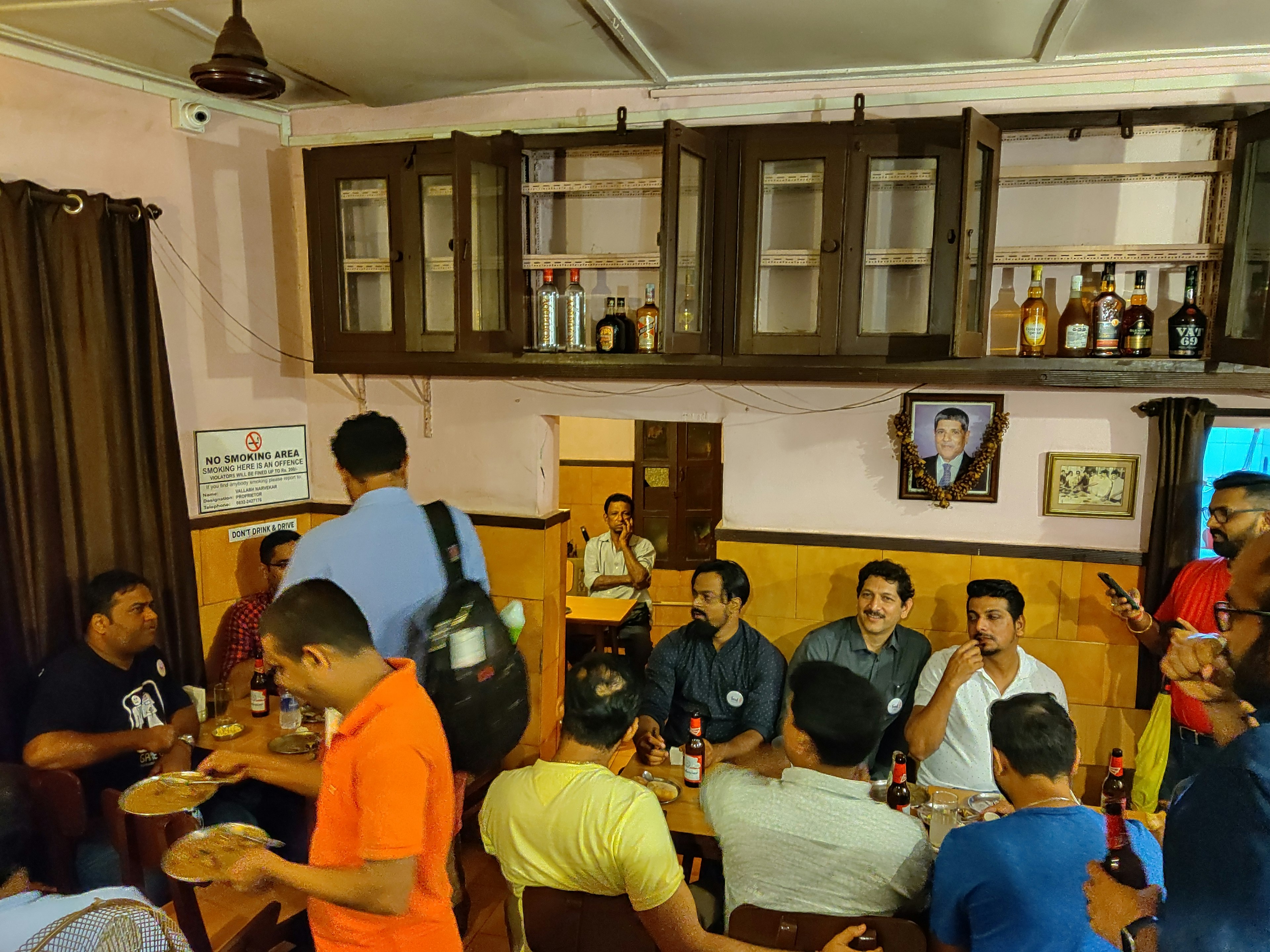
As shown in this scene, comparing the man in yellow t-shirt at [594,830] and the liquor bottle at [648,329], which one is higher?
the liquor bottle at [648,329]

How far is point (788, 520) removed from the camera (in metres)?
3.88

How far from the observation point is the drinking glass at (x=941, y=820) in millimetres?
2492

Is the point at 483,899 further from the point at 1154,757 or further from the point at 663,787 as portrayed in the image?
the point at 1154,757

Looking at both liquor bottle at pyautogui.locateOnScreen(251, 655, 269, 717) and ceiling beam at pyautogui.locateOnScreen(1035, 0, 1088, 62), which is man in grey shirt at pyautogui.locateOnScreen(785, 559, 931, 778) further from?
liquor bottle at pyautogui.locateOnScreen(251, 655, 269, 717)

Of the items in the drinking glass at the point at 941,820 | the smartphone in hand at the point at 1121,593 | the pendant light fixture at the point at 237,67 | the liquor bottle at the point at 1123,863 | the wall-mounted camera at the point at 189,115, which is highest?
the wall-mounted camera at the point at 189,115

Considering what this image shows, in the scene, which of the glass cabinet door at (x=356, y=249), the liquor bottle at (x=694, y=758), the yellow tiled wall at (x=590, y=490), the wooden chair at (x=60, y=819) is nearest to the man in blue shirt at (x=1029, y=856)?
the liquor bottle at (x=694, y=758)

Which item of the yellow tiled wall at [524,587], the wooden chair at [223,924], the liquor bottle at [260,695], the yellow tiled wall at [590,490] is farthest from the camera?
the yellow tiled wall at [590,490]

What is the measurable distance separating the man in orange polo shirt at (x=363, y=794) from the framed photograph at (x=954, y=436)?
257cm

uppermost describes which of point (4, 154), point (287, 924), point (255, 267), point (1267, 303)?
point (4, 154)

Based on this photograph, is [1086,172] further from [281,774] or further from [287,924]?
[287,924]

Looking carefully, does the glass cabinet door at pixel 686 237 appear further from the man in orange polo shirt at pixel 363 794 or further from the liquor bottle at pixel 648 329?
the man in orange polo shirt at pixel 363 794

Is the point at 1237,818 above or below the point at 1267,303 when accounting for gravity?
below

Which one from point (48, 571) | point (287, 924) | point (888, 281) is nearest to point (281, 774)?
point (287, 924)

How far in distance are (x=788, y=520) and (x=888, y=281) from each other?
3.82 feet
